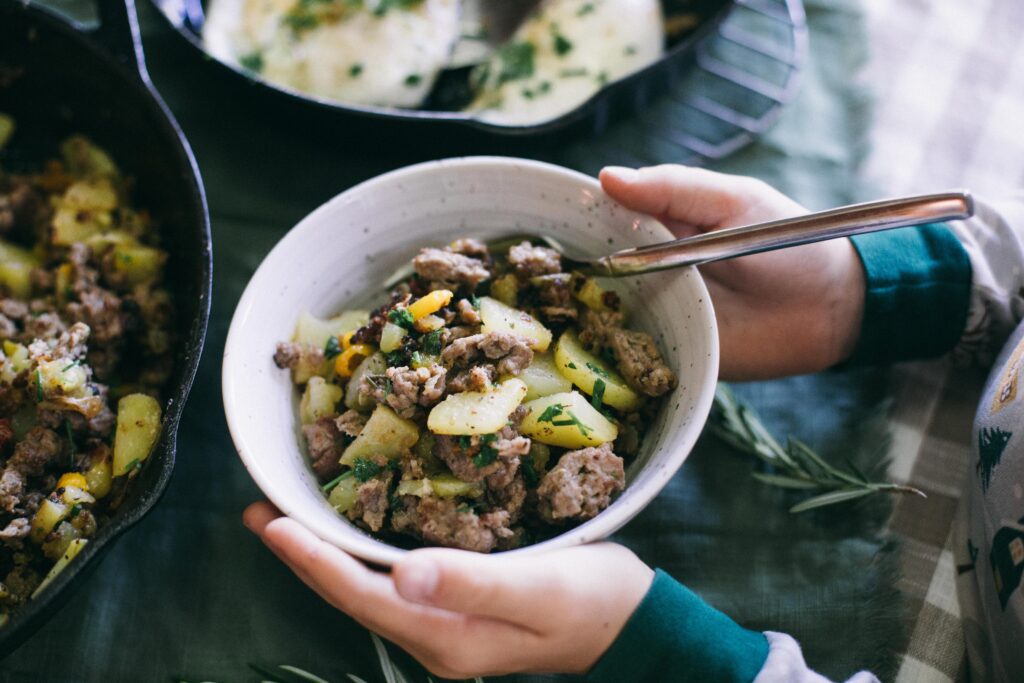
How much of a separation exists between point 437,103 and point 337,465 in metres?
1.30

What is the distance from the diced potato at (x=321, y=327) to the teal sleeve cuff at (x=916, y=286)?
1.09 m

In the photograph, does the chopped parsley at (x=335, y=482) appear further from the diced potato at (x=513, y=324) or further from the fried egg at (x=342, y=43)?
the fried egg at (x=342, y=43)

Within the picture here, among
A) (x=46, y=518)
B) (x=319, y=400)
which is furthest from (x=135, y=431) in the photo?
(x=319, y=400)

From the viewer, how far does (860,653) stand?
5.37 ft

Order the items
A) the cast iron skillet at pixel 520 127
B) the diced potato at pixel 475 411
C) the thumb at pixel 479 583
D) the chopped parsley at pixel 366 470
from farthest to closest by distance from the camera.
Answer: the cast iron skillet at pixel 520 127 → the chopped parsley at pixel 366 470 → the diced potato at pixel 475 411 → the thumb at pixel 479 583

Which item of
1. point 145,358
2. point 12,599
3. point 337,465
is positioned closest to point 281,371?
point 337,465

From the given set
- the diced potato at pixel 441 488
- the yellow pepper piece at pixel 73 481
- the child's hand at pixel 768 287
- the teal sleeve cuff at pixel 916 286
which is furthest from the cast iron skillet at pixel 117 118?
the teal sleeve cuff at pixel 916 286

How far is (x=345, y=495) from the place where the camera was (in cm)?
140

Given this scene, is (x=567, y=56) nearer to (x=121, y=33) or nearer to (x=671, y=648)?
(x=121, y=33)

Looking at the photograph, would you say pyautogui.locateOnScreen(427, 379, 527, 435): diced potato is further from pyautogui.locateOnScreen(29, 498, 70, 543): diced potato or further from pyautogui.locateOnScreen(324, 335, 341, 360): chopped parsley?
pyautogui.locateOnScreen(29, 498, 70, 543): diced potato

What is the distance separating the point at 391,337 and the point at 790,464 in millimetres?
941

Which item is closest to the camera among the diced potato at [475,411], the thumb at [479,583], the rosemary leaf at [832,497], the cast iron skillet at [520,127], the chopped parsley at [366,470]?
the thumb at [479,583]

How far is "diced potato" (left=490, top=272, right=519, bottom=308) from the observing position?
4.97ft

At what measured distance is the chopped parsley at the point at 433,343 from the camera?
54.9 inches
